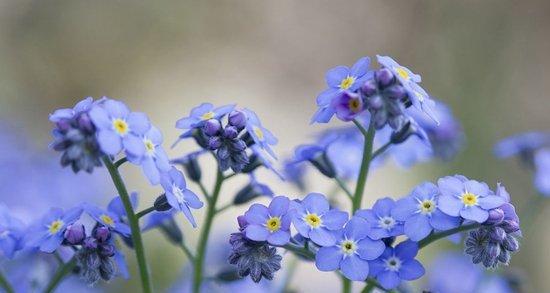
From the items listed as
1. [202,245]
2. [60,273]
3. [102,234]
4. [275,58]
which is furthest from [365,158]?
[275,58]

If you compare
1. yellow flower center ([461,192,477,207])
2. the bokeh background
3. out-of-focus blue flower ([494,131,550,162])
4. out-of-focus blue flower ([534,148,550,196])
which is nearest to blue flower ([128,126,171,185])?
yellow flower center ([461,192,477,207])

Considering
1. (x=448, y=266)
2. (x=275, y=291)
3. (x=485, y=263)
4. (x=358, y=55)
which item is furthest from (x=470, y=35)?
(x=485, y=263)

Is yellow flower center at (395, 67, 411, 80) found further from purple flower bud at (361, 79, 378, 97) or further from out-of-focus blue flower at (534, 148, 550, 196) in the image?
out-of-focus blue flower at (534, 148, 550, 196)

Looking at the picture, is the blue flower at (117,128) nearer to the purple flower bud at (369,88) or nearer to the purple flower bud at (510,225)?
the purple flower bud at (369,88)

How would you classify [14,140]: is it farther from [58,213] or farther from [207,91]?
[207,91]

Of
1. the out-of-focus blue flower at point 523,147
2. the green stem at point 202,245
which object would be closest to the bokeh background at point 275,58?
the out-of-focus blue flower at point 523,147
